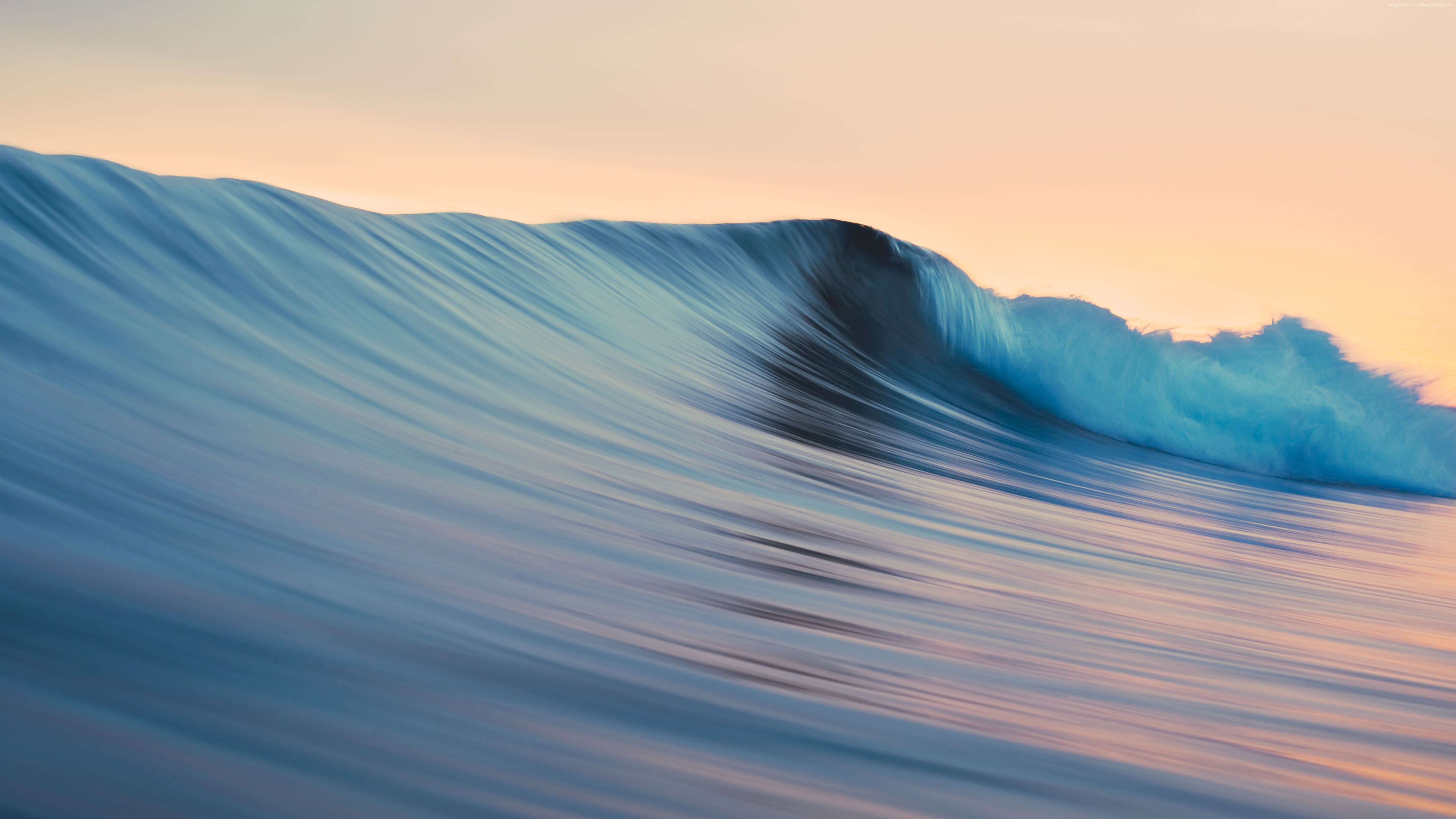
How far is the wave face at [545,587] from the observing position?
1.02 m

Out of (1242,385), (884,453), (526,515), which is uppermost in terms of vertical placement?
(1242,385)

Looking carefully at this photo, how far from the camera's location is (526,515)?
6.77ft

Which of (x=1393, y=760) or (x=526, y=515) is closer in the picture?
(x=1393, y=760)

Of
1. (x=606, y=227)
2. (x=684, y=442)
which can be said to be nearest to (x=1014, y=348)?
(x=606, y=227)

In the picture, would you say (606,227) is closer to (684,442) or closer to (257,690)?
(684,442)

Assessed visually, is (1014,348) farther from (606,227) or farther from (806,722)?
(806,722)

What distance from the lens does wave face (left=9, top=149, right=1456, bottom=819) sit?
102 centimetres

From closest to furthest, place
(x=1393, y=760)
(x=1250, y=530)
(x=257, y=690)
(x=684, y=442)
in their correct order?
(x=257, y=690) < (x=1393, y=760) < (x=684, y=442) < (x=1250, y=530)

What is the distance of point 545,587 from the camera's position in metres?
1.62

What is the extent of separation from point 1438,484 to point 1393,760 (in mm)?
8337

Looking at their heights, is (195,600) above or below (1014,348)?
below

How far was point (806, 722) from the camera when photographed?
4.08ft

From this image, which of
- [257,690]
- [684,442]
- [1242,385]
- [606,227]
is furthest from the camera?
[1242,385]

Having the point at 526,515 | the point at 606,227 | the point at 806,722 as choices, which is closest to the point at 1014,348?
the point at 606,227
